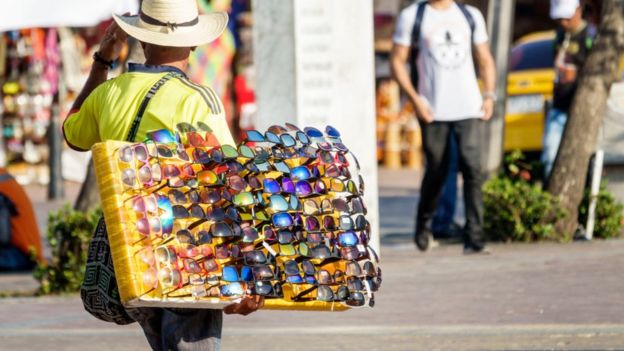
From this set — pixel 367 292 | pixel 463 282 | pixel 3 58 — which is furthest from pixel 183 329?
pixel 3 58

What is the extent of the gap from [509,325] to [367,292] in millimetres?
3033

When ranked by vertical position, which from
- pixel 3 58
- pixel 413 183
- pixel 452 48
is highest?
pixel 452 48

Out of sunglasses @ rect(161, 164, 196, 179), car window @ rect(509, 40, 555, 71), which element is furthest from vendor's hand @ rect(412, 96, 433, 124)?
car window @ rect(509, 40, 555, 71)

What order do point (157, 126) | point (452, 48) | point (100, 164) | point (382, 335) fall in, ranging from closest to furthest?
1. point (100, 164)
2. point (157, 126)
3. point (382, 335)
4. point (452, 48)

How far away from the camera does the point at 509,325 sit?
800 centimetres

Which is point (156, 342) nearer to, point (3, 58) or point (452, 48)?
point (452, 48)

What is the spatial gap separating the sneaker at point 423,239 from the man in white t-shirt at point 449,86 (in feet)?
1.53

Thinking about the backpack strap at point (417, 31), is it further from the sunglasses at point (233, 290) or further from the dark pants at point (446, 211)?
the sunglasses at point (233, 290)

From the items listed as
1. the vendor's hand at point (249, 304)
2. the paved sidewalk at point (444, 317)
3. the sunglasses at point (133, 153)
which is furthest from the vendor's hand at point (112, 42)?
the paved sidewalk at point (444, 317)

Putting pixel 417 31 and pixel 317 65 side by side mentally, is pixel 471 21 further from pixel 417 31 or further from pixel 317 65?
pixel 317 65

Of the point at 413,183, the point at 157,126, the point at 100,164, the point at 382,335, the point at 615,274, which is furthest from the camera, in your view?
the point at 413,183

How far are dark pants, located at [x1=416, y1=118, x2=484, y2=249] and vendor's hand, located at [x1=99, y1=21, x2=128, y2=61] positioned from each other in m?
5.75

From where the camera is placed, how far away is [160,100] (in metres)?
5.12

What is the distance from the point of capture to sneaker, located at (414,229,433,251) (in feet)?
38.4
